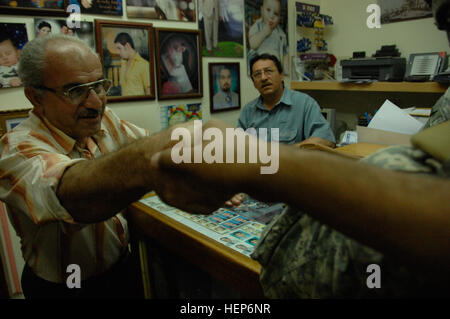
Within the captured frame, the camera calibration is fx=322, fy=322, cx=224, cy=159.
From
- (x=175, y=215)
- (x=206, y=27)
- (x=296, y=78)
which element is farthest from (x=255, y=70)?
(x=175, y=215)

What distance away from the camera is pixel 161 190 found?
0.54 meters

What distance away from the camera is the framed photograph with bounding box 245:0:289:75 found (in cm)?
280

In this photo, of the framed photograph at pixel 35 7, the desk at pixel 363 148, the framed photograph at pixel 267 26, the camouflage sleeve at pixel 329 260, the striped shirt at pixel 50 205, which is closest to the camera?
the camouflage sleeve at pixel 329 260

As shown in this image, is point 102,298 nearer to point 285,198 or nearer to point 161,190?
point 161,190

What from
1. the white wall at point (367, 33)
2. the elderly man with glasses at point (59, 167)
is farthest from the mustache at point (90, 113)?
the white wall at point (367, 33)

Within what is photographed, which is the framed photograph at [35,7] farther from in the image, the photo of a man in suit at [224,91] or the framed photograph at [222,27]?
the photo of a man in suit at [224,91]

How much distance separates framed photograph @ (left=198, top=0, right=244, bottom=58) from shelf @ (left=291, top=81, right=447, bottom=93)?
0.73m

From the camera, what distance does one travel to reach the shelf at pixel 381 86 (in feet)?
7.57

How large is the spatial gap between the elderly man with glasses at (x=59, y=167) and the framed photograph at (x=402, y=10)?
2.63 metres

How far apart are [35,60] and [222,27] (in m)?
1.78

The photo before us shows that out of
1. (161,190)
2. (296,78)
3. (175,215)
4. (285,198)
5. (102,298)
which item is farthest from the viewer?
(296,78)

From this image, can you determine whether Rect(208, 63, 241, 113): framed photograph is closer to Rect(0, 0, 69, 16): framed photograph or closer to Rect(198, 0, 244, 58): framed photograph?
Rect(198, 0, 244, 58): framed photograph

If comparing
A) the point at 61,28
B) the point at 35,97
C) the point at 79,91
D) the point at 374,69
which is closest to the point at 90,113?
the point at 79,91
